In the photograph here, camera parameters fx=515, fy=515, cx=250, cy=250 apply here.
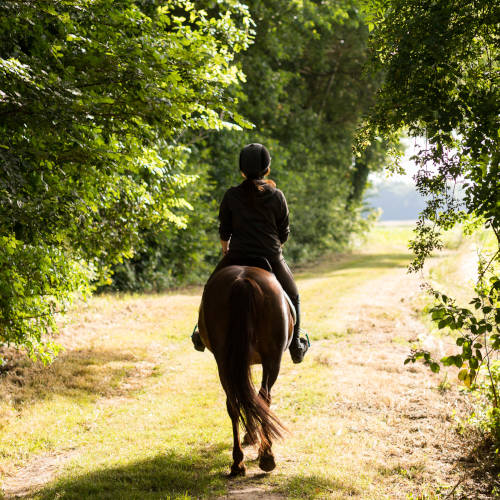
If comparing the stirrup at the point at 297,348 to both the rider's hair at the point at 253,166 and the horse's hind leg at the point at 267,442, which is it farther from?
the rider's hair at the point at 253,166

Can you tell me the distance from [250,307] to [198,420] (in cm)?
278

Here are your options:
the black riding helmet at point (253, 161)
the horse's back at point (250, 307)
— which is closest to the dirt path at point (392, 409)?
the horse's back at point (250, 307)

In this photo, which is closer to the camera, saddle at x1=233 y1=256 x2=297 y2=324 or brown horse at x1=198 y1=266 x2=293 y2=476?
brown horse at x1=198 y1=266 x2=293 y2=476

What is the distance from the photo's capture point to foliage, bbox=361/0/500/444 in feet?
13.4

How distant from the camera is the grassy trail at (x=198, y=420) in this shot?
4969 mm

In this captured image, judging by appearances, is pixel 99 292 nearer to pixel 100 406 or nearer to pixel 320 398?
pixel 100 406

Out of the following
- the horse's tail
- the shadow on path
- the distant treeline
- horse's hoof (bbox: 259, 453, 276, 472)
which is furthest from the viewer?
the distant treeline

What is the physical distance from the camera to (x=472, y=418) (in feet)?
19.0

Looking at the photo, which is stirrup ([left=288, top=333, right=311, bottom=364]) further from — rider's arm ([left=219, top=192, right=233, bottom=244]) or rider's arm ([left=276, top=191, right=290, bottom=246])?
rider's arm ([left=219, top=192, right=233, bottom=244])

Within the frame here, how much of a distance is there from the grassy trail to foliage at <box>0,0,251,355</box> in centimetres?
149

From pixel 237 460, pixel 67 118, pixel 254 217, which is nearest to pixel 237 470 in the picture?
pixel 237 460

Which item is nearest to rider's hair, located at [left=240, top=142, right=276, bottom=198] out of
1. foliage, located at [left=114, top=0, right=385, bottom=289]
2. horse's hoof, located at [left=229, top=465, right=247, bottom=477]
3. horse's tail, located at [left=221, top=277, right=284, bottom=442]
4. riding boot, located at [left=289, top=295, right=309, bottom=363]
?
horse's tail, located at [left=221, top=277, right=284, bottom=442]

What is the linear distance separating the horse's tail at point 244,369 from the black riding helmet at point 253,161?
1.39 m

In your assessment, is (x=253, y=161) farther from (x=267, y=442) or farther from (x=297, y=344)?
(x=267, y=442)
